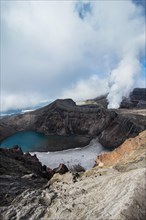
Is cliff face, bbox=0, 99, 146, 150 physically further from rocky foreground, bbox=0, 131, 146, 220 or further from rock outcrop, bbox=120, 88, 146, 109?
rocky foreground, bbox=0, 131, 146, 220

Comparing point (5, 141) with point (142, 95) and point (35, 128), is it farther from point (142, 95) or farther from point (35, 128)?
point (142, 95)

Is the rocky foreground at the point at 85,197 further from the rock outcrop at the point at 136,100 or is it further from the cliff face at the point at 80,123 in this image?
the rock outcrop at the point at 136,100

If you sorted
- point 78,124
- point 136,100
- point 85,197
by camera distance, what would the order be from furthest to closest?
point 136,100 → point 78,124 → point 85,197

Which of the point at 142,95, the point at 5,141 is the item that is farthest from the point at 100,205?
the point at 142,95

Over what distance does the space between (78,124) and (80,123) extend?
0.82 m

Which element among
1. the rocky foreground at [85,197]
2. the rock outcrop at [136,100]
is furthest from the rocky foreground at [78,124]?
the rocky foreground at [85,197]

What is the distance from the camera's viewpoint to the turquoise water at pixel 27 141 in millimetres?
87144

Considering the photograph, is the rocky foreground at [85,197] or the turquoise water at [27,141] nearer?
the rocky foreground at [85,197]

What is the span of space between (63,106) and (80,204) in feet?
314

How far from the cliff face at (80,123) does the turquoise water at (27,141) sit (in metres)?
4.23

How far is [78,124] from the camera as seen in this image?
350ft

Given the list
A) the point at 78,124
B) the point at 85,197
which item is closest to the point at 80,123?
the point at 78,124

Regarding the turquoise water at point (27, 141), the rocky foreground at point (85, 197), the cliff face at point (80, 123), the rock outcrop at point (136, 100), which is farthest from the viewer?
the rock outcrop at point (136, 100)

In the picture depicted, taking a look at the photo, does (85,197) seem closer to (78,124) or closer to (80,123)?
(80,123)
